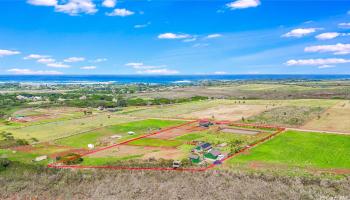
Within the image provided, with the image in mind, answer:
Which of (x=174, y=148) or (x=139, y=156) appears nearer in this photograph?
(x=139, y=156)

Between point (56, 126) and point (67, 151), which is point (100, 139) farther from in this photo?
→ point (56, 126)

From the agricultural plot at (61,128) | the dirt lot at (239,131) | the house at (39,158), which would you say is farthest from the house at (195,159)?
the agricultural plot at (61,128)

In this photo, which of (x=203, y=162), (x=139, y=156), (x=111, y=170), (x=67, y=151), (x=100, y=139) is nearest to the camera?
(x=111, y=170)

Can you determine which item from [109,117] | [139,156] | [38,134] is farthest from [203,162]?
[109,117]

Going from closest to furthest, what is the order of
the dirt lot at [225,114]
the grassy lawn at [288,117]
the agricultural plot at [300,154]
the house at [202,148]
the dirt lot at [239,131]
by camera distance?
the agricultural plot at [300,154] < the house at [202,148] < the dirt lot at [239,131] < the grassy lawn at [288,117] < the dirt lot at [225,114]

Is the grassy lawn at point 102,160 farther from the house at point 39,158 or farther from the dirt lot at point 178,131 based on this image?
the dirt lot at point 178,131

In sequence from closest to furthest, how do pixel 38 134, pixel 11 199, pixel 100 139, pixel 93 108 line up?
pixel 11 199 → pixel 100 139 → pixel 38 134 → pixel 93 108

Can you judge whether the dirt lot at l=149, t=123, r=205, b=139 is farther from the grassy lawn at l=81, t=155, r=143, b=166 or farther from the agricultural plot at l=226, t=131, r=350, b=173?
the agricultural plot at l=226, t=131, r=350, b=173
